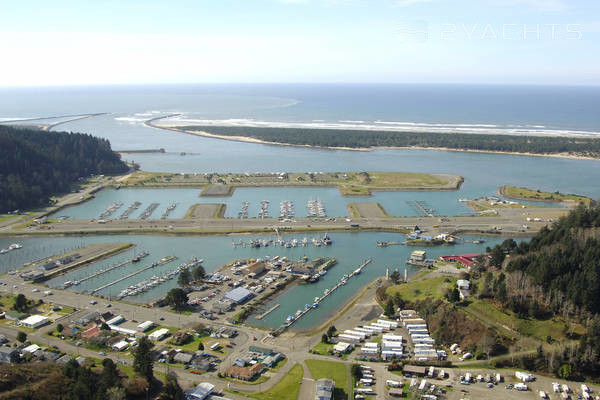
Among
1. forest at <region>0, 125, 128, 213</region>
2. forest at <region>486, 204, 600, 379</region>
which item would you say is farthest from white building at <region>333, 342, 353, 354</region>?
forest at <region>0, 125, 128, 213</region>

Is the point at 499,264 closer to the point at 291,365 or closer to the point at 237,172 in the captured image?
the point at 291,365

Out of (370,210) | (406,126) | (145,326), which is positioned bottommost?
(145,326)

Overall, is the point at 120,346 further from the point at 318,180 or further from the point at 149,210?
the point at 318,180

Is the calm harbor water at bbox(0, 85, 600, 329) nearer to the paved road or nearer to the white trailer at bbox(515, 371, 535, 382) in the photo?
the paved road

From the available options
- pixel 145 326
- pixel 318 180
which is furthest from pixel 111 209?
pixel 145 326

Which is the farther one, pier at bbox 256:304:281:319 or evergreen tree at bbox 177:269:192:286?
evergreen tree at bbox 177:269:192:286

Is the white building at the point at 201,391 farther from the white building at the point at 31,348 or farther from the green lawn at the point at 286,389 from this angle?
the white building at the point at 31,348

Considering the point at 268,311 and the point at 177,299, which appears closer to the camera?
the point at 177,299

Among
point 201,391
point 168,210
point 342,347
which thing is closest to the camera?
point 201,391
